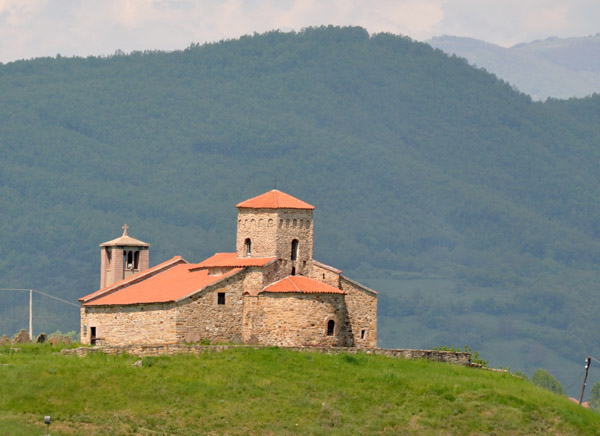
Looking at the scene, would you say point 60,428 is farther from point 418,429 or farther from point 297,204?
point 297,204

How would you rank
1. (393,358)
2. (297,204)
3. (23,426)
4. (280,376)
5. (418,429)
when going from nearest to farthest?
(23,426)
(418,429)
(280,376)
(393,358)
(297,204)

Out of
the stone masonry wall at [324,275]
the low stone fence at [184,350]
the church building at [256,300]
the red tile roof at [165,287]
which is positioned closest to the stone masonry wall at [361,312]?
the church building at [256,300]

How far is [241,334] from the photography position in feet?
300

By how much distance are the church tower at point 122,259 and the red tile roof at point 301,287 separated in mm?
21140

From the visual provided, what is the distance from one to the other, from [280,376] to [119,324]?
17.6m

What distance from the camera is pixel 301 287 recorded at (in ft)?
295

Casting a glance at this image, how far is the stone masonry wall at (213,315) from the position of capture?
295 ft

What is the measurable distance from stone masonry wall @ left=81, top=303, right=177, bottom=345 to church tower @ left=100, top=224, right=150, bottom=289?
30.5 ft

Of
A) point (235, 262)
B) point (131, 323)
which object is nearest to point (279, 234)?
point (235, 262)

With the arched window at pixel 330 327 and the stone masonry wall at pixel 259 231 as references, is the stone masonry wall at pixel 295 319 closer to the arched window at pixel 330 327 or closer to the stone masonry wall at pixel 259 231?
the arched window at pixel 330 327

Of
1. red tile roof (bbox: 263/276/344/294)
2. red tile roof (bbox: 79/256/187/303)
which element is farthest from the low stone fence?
red tile roof (bbox: 79/256/187/303)

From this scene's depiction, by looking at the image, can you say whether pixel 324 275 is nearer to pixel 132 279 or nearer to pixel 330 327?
pixel 330 327

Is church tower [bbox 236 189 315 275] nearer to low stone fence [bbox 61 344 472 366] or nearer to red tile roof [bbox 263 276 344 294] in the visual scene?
red tile roof [bbox 263 276 344 294]

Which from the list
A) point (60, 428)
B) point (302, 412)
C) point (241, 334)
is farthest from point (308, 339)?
point (60, 428)
